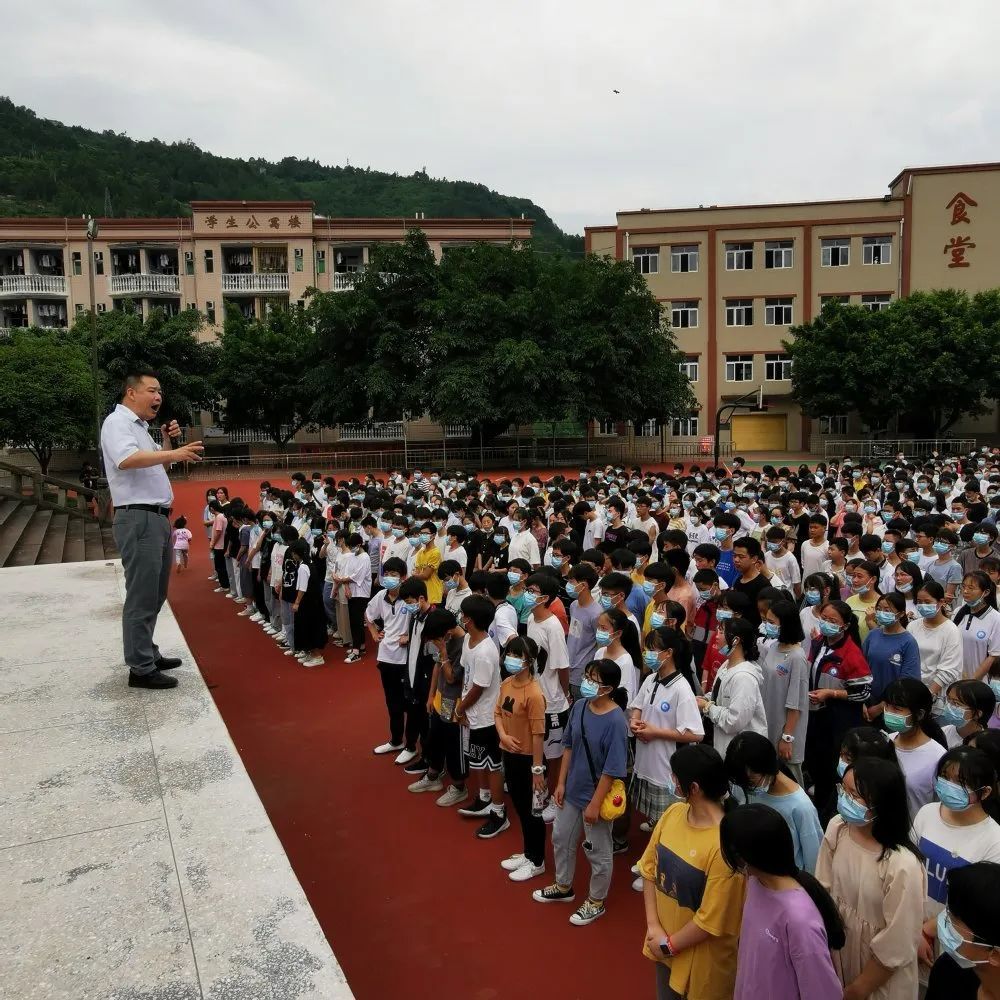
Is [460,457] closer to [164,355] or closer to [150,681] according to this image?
[164,355]

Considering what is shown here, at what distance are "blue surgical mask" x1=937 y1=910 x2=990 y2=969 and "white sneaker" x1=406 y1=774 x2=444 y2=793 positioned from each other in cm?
386

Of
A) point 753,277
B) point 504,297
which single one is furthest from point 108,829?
point 753,277

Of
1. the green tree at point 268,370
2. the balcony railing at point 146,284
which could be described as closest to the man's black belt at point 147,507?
the green tree at point 268,370

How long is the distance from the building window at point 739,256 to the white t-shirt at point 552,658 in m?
32.6

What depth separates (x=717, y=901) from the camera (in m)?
2.55

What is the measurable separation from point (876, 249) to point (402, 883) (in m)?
35.7

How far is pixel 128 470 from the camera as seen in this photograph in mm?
3924

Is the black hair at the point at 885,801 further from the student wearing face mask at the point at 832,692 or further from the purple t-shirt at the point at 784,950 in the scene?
the student wearing face mask at the point at 832,692

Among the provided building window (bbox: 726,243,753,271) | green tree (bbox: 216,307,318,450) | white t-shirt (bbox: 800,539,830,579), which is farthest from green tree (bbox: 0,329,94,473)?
building window (bbox: 726,243,753,271)

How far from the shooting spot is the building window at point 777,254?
33.6m

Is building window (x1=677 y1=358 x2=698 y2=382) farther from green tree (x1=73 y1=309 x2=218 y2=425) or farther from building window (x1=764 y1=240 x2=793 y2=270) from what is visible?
green tree (x1=73 y1=309 x2=218 y2=425)

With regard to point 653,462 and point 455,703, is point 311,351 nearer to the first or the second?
point 653,462

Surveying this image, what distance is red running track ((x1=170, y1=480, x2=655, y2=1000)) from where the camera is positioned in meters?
3.57

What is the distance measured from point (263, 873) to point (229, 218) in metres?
36.3
